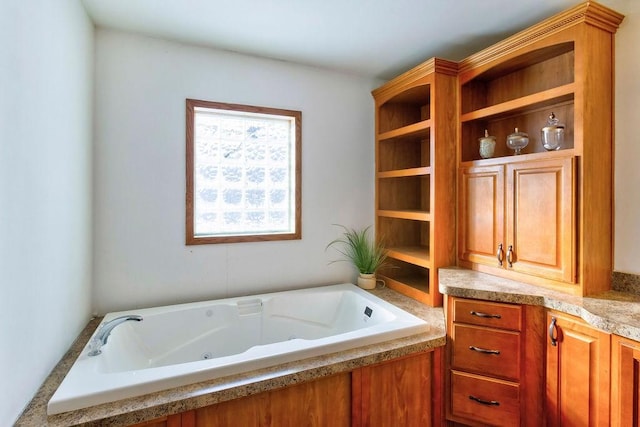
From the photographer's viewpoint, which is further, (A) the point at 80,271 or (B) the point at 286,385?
(A) the point at 80,271

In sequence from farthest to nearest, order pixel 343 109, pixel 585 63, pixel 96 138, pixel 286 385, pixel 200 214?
pixel 343 109, pixel 200 214, pixel 96 138, pixel 585 63, pixel 286 385

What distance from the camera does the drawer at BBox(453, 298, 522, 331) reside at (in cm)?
163

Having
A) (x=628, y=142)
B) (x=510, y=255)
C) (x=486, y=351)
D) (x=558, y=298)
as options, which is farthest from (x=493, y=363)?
(x=628, y=142)

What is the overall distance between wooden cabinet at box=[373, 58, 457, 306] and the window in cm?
74

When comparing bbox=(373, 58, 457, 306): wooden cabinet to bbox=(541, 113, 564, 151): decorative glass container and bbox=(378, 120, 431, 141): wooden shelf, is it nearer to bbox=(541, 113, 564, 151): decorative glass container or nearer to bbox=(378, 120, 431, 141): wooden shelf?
bbox=(378, 120, 431, 141): wooden shelf

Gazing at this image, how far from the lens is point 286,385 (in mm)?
1335

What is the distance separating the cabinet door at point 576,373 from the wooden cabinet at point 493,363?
6 centimetres

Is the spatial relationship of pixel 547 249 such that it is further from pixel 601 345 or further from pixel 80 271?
pixel 80 271

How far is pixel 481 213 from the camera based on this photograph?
2031mm

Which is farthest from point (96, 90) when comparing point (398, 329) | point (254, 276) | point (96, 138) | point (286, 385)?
point (398, 329)

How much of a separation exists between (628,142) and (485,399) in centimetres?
148

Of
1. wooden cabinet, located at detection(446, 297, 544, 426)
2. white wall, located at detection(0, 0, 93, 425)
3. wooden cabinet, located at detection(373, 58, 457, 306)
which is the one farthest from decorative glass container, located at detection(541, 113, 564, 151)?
white wall, located at detection(0, 0, 93, 425)

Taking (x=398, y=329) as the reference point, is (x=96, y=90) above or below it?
above

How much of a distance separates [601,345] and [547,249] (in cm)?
51
